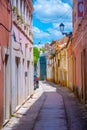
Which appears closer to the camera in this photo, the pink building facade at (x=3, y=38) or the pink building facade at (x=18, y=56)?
the pink building facade at (x=3, y=38)

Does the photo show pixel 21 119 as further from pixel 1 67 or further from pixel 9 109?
pixel 1 67

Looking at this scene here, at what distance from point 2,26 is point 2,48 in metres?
0.68

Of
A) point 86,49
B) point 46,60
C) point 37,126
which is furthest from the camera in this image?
point 46,60

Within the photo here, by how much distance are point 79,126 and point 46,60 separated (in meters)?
64.2

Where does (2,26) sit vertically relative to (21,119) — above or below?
above

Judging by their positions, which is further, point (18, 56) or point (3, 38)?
point (18, 56)

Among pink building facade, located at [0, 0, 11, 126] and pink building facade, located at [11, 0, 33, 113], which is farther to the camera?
pink building facade, located at [11, 0, 33, 113]

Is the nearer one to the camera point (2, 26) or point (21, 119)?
point (2, 26)

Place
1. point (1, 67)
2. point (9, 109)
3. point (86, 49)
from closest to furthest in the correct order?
1. point (1, 67)
2. point (9, 109)
3. point (86, 49)

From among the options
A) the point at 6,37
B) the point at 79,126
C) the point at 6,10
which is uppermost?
the point at 6,10

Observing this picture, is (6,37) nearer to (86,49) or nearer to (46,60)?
(86,49)

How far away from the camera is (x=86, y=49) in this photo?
16.7 metres

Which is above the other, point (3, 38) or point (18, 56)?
point (3, 38)

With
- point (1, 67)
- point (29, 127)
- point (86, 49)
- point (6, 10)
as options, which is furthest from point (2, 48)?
point (86, 49)
